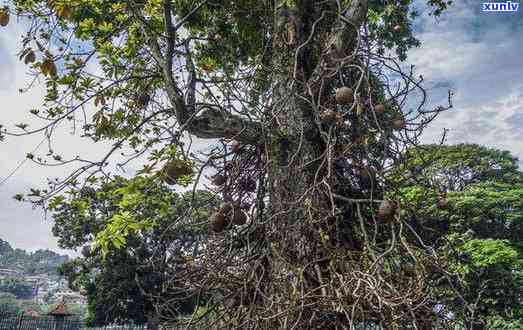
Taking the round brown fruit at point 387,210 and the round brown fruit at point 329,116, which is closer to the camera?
the round brown fruit at point 387,210

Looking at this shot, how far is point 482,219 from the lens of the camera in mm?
12953

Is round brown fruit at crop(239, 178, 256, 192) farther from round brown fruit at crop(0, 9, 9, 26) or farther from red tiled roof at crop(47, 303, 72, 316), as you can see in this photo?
red tiled roof at crop(47, 303, 72, 316)

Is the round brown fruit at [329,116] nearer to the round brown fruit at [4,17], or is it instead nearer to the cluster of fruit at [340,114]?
the cluster of fruit at [340,114]

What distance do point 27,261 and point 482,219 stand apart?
138570 mm

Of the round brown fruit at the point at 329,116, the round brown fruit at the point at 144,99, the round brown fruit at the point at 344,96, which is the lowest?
the round brown fruit at the point at 329,116

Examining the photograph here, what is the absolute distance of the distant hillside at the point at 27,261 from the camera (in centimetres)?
11434

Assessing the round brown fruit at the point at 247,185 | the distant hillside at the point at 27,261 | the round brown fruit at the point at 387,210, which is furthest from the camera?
the distant hillside at the point at 27,261

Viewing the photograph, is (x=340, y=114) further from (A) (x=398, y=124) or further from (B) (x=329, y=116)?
(A) (x=398, y=124)

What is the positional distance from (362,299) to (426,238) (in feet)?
2.71

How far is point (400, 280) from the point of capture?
1.80 metres

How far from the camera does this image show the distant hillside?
375 ft

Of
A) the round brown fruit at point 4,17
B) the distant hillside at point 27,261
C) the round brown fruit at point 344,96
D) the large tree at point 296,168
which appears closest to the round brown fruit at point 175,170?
the large tree at point 296,168

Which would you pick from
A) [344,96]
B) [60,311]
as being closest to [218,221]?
[344,96]

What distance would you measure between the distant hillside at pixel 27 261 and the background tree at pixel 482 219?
12047cm
